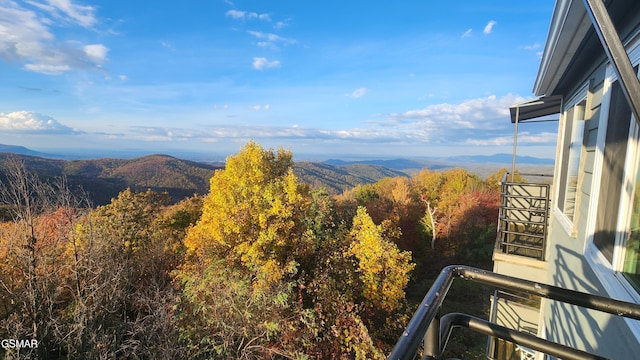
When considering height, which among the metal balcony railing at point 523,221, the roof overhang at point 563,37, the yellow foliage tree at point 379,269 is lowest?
the yellow foliage tree at point 379,269

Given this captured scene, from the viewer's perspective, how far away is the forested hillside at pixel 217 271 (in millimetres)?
7766

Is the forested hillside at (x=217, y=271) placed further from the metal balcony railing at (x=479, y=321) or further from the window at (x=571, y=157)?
the metal balcony railing at (x=479, y=321)

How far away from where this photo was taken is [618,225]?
188cm

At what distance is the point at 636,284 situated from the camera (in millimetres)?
1618

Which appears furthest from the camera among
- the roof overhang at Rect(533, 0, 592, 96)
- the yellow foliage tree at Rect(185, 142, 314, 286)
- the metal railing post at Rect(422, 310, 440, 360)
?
the yellow foliage tree at Rect(185, 142, 314, 286)

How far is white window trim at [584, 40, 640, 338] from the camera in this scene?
165cm

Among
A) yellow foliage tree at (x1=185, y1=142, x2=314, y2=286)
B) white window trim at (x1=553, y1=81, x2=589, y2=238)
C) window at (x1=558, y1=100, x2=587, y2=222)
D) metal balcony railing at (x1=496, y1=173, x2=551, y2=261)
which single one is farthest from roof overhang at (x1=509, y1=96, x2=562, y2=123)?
yellow foliage tree at (x1=185, y1=142, x2=314, y2=286)

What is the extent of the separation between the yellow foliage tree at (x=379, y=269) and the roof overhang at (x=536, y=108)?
7.09 metres

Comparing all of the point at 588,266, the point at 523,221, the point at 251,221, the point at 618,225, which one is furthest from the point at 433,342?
the point at 251,221

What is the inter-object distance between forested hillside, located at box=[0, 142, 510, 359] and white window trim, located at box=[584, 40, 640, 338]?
22.4ft

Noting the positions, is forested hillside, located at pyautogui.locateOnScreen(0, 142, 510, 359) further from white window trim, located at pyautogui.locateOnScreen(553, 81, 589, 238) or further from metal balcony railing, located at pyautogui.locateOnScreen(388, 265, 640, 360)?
metal balcony railing, located at pyautogui.locateOnScreen(388, 265, 640, 360)

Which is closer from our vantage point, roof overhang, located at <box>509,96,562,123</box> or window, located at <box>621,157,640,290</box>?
window, located at <box>621,157,640,290</box>

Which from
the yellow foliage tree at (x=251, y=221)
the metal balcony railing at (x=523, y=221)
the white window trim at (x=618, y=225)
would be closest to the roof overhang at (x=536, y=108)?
the metal balcony railing at (x=523, y=221)

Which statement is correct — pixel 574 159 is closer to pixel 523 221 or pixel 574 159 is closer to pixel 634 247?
pixel 523 221
